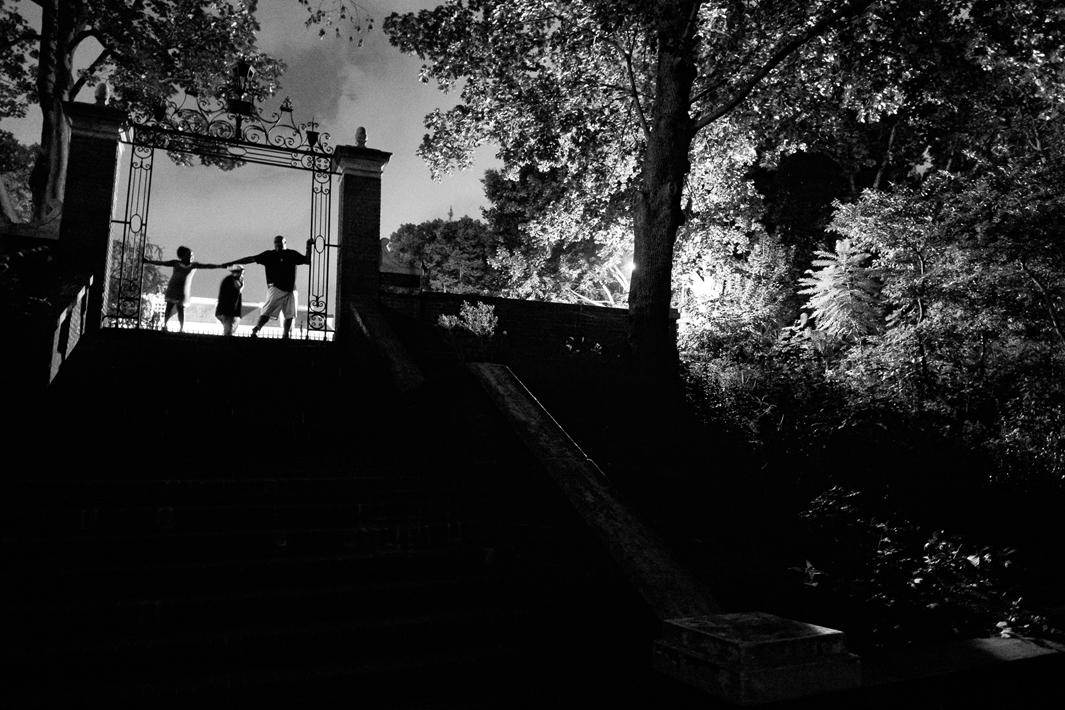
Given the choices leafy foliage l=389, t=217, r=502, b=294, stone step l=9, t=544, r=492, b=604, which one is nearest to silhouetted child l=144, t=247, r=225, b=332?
stone step l=9, t=544, r=492, b=604

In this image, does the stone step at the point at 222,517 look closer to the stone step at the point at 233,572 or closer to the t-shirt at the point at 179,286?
the stone step at the point at 233,572

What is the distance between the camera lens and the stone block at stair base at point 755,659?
3020mm

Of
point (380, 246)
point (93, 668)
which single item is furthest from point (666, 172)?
point (93, 668)

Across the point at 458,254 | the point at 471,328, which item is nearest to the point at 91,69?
the point at 471,328

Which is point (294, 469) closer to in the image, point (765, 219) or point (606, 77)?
point (606, 77)

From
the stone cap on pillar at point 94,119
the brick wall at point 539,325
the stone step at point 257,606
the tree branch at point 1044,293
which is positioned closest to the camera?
the stone step at point 257,606

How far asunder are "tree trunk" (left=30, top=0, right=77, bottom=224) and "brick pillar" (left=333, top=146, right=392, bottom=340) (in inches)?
343

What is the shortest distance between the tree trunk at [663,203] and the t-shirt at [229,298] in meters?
6.92

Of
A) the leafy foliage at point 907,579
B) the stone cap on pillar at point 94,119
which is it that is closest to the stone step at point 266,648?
Result: the leafy foliage at point 907,579

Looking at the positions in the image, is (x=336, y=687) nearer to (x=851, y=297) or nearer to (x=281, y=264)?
(x=281, y=264)

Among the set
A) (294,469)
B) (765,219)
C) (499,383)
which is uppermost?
(765,219)

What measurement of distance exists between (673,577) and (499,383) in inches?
98.3

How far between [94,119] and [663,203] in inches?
316

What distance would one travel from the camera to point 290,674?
348 cm
